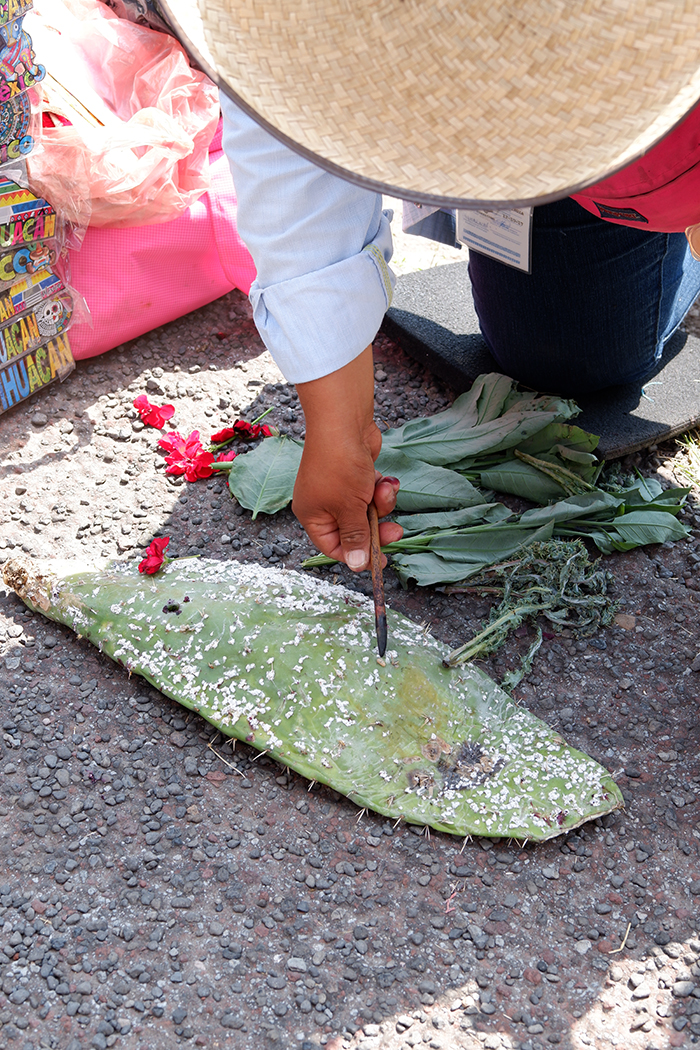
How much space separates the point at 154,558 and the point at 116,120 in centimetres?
127

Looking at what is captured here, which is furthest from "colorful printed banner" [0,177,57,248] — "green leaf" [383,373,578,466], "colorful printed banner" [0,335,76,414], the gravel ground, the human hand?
the human hand

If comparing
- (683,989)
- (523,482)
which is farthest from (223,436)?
(683,989)

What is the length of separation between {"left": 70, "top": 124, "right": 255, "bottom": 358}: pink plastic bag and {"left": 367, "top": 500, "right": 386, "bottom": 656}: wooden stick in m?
1.28

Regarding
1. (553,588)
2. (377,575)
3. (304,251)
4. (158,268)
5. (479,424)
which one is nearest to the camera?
(304,251)

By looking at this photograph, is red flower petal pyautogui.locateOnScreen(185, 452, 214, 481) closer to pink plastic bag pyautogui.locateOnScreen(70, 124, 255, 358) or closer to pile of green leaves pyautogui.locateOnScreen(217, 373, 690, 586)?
pile of green leaves pyautogui.locateOnScreen(217, 373, 690, 586)

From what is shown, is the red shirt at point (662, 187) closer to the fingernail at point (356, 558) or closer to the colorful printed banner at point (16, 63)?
the fingernail at point (356, 558)

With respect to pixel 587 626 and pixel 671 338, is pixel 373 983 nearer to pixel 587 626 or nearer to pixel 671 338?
pixel 587 626

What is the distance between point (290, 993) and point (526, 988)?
0.34 metres

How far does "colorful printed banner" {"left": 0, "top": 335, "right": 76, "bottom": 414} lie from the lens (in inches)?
86.0

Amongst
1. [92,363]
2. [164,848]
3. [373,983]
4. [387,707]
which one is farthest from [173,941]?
[92,363]

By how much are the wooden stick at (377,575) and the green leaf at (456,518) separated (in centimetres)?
38

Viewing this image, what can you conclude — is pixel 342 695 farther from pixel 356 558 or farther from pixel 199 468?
pixel 199 468

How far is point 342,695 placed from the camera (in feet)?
4.92

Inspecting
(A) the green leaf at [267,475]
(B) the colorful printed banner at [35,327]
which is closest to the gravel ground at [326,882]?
(A) the green leaf at [267,475]
